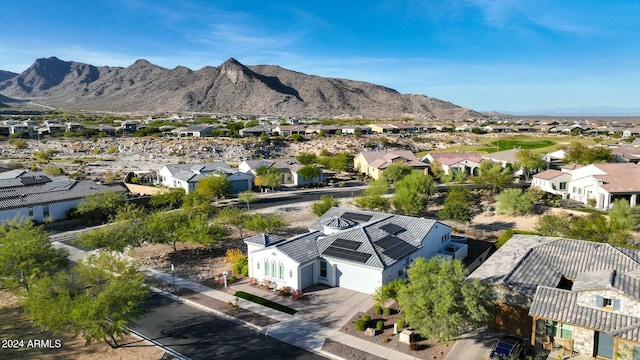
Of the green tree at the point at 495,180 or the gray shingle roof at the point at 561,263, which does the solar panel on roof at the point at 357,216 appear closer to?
A: the gray shingle roof at the point at 561,263

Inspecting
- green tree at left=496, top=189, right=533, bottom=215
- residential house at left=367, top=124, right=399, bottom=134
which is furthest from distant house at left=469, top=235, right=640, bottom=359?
residential house at left=367, top=124, right=399, bottom=134

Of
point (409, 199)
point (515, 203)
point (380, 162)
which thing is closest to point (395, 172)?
point (380, 162)

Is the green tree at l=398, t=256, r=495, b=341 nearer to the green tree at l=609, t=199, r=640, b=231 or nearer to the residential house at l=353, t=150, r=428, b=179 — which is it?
the green tree at l=609, t=199, r=640, b=231

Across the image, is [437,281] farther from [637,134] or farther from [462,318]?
[637,134]

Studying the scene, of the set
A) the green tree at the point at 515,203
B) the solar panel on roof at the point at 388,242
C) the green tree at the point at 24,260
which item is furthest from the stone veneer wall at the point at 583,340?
the green tree at the point at 24,260

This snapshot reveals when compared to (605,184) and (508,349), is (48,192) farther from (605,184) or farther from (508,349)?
(605,184)
